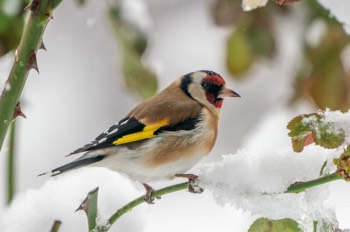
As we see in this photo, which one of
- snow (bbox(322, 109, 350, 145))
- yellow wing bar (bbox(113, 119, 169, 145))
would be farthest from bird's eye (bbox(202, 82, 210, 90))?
snow (bbox(322, 109, 350, 145))

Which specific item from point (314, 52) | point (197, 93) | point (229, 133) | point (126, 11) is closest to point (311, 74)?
point (314, 52)

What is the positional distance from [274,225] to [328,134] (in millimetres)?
139

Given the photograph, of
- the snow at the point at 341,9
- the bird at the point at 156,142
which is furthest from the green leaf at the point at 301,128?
the bird at the point at 156,142

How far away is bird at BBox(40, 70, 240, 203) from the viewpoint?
5.06 feet

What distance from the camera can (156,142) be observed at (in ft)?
5.29

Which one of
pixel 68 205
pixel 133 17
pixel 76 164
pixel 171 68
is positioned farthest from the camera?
pixel 171 68

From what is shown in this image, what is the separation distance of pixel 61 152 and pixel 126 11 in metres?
2.42

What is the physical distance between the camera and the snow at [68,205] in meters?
1.06

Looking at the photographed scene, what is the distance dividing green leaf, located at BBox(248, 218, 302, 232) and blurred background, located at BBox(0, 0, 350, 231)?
0.24m

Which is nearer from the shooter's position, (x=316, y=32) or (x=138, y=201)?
(x=138, y=201)

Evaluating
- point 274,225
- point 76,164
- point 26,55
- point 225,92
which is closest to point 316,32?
point 225,92

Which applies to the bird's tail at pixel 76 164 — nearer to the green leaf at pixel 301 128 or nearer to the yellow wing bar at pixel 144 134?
the yellow wing bar at pixel 144 134

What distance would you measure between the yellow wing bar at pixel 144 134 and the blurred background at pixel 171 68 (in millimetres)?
82

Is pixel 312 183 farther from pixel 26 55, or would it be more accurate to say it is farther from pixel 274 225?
pixel 26 55
